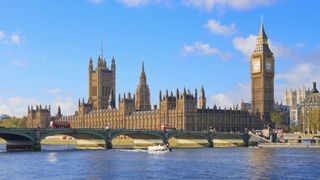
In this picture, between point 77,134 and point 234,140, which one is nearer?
point 77,134

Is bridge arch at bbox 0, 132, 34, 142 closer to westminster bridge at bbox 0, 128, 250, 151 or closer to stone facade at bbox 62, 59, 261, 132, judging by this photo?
westminster bridge at bbox 0, 128, 250, 151

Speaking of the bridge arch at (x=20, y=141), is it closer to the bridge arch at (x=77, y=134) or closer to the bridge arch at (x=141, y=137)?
the bridge arch at (x=77, y=134)

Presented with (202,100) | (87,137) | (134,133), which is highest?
(202,100)

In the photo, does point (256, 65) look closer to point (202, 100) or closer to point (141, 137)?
point (202, 100)

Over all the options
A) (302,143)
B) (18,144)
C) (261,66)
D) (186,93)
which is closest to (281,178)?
(18,144)

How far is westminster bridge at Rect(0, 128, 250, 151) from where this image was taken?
111938 mm

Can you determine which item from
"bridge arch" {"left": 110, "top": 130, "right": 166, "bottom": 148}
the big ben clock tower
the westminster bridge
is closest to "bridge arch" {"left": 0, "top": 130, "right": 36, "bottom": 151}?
the westminster bridge

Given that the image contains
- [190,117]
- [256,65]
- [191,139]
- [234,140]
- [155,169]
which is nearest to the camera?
[155,169]

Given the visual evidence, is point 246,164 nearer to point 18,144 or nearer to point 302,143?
point 18,144

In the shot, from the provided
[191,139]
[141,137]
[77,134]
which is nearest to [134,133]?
[77,134]

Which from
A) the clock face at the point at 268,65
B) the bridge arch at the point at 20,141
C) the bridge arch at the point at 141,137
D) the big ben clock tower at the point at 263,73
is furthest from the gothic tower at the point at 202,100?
the bridge arch at the point at 20,141

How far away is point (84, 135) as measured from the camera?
128 m

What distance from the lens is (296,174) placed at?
6750 cm

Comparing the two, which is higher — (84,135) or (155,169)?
(84,135)
